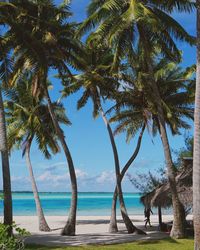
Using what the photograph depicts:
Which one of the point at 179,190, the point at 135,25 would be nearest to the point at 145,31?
the point at 135,25

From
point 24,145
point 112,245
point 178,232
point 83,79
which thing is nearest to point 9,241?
point 112,245

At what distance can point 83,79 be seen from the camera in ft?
78.8

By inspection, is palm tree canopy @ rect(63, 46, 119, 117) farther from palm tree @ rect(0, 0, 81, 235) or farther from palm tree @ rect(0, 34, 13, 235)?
palm tree @ rect(0, 34, 13, 235)

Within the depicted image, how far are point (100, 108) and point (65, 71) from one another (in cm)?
306

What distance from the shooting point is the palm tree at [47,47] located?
19.7 m

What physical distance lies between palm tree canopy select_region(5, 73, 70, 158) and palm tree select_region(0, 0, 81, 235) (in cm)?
347

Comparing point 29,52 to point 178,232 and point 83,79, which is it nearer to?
point 83,79

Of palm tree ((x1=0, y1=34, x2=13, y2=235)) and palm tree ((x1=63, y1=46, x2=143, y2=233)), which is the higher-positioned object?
palm tree ((x1=63, y1=46, x2=143, y2=233))

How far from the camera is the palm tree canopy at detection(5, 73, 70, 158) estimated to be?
85.9 feet

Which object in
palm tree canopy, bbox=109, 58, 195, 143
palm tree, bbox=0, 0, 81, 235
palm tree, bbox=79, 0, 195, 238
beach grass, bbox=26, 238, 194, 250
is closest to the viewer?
beach grass, bbox=26, 238, 194, 250

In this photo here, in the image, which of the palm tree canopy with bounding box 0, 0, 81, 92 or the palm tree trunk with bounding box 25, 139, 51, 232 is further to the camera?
the palm tree trunk with bounding box 25, 139, 51, 232

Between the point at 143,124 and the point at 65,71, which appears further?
the point at 143,124

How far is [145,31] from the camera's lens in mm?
19875

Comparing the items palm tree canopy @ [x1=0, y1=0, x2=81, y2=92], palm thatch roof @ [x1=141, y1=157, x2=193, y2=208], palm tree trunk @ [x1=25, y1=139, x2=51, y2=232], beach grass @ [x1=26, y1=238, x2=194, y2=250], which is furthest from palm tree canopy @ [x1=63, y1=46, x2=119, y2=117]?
beach grass @ [x1=26, y1=238, x2=194, y2=250]
